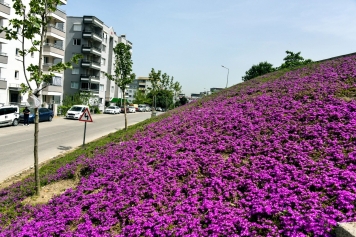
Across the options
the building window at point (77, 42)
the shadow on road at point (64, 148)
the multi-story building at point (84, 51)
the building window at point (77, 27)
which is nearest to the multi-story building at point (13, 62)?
the multi-story building at point (84, 51)

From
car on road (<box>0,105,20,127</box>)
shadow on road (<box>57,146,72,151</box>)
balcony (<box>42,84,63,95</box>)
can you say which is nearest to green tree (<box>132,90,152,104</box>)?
balcony (<box>42,84,63,95</box>)

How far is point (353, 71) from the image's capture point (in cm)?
1257

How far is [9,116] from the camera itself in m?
26.6

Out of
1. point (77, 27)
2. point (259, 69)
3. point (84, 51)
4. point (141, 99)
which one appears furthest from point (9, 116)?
point (141, 99)

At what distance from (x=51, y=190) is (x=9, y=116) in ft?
71.2

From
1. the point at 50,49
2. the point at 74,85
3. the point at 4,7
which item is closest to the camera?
the point at 4,7

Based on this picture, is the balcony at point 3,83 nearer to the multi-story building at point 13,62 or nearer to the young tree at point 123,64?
the multi-story building at point 13,62

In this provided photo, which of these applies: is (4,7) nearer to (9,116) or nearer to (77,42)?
(9,116)

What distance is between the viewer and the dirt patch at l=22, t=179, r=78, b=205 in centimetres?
783

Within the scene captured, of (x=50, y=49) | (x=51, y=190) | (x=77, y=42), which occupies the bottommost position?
(x=51, y=190)

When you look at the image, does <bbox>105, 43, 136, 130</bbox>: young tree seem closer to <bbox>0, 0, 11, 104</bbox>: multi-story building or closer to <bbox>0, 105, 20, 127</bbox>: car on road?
<bbox>0, 105, 20, 127</bbox>: car on road

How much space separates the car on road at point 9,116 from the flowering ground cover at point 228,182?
790 inches

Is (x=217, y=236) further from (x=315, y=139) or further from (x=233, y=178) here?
(x=315, y=139)

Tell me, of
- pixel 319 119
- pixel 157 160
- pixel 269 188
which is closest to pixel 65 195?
pixel 157 160
